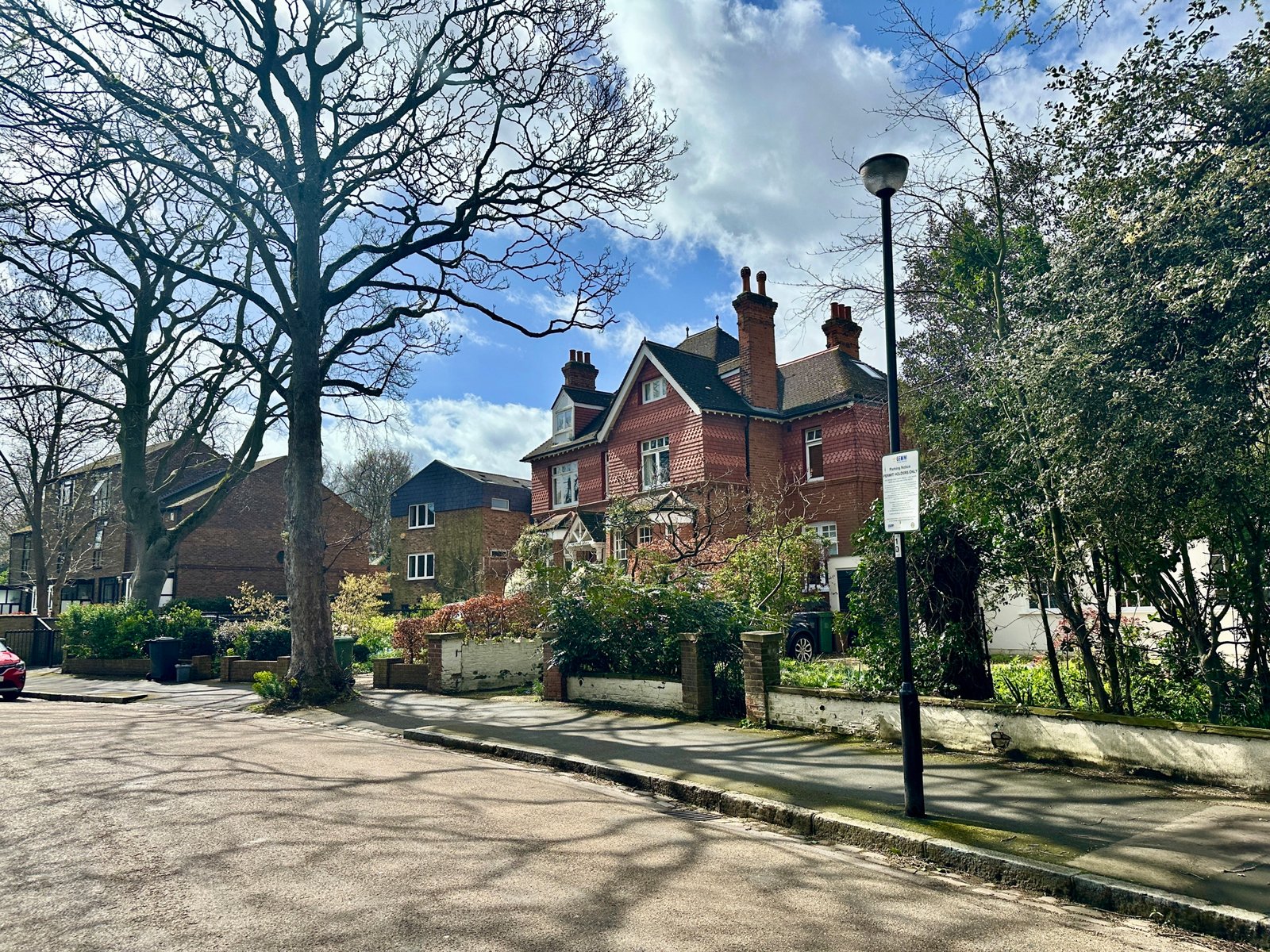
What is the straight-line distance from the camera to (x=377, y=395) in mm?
20141

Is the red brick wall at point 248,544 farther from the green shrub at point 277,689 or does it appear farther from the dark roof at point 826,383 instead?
the green shrub at point 277,689

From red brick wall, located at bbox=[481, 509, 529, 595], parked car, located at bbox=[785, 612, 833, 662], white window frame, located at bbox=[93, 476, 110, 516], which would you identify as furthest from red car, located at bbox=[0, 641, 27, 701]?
white window frame, located at bbox=[93, 476, 110, 516]

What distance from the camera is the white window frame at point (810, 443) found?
1219 inches

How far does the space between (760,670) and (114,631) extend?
2151cm

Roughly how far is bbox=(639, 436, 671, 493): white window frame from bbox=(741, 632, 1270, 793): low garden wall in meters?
20.1

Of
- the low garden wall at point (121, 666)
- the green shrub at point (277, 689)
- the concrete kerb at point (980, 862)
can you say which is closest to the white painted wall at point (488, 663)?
the green shrub at point (277, 689)

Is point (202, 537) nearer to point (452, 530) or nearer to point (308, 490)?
point (452, 530)

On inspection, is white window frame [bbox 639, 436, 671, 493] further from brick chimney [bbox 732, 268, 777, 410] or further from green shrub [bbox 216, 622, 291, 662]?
green shrub [bbox 216, 622, 291, 662]

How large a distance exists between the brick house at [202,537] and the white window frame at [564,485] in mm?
10093

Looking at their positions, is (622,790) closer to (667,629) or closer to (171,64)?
(667,629)

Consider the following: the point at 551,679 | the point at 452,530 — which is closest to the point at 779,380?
the point at 452,530

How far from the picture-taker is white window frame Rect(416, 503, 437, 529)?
46.2 meters

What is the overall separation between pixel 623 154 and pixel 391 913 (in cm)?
1480

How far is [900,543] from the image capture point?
23.4 ft
